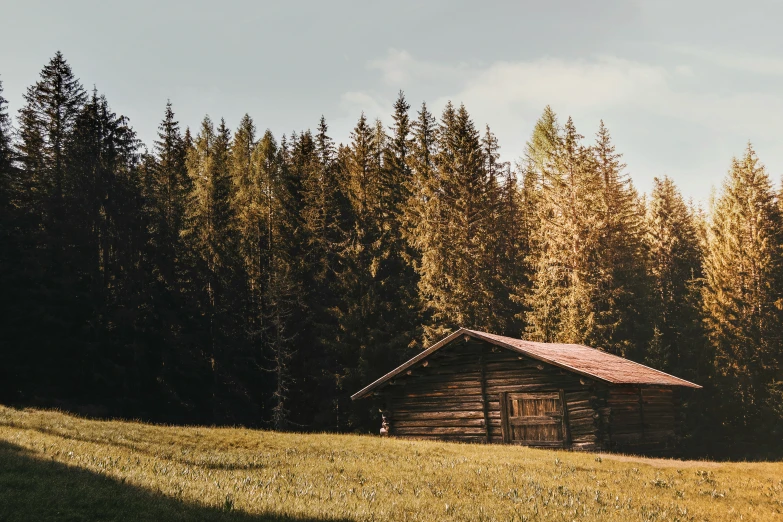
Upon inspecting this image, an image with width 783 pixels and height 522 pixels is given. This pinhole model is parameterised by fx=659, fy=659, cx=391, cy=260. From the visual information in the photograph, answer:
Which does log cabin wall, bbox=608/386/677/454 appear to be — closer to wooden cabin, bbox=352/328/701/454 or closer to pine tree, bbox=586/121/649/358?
wooden cabin, bbox=352/328/701/454

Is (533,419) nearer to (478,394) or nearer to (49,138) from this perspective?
(478,394)

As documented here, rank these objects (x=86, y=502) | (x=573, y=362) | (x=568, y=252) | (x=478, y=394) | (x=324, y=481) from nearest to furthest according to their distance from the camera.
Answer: (x=86, y=502)
(x=324, y=481)
(x=573, y=362)
(x=478, y=394)
(x=568, y=252)

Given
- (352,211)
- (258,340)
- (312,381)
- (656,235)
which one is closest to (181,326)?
(258,340)

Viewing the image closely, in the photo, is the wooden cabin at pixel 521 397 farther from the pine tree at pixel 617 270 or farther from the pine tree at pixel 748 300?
the pine tree at pixel 748 300

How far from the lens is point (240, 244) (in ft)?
160

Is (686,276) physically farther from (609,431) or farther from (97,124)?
(97,124)

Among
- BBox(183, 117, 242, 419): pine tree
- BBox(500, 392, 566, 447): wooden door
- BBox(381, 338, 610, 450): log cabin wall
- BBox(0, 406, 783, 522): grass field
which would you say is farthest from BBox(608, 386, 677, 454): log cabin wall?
BBox(183, 117, 242, 419): pine tree

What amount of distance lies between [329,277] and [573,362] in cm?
2448

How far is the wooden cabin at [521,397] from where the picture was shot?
27.5 meters

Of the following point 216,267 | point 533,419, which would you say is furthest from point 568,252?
point 216,267

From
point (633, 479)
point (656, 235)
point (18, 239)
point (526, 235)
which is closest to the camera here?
point (633, 479)

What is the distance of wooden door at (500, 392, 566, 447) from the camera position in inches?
1102

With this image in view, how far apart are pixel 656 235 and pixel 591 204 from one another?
1588cm

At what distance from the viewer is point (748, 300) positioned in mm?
44656
